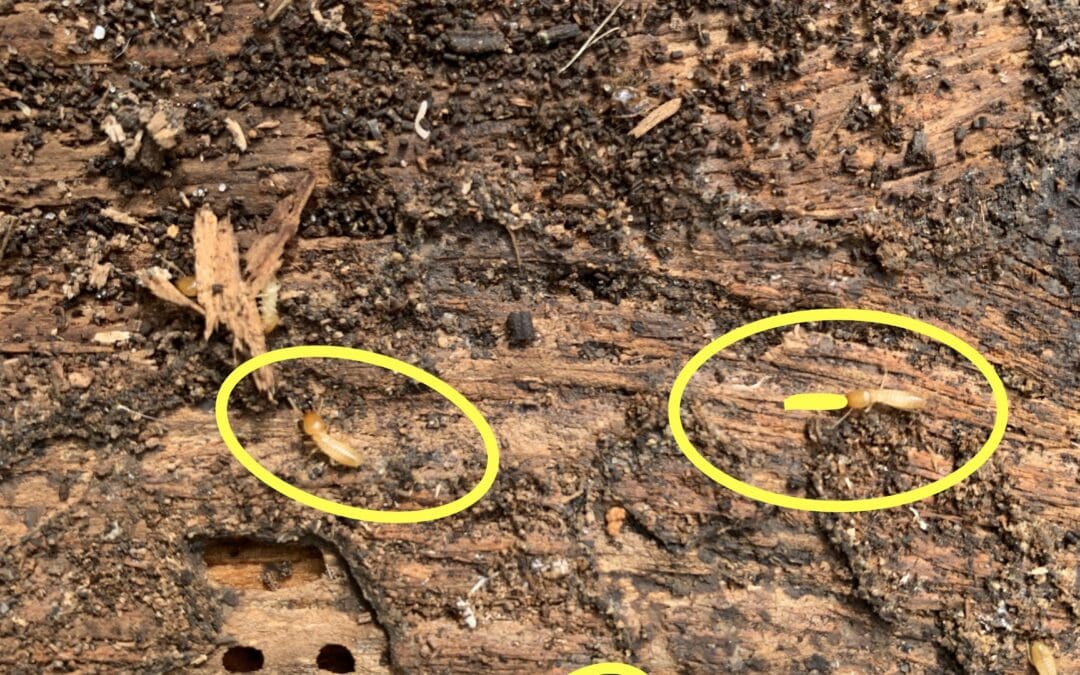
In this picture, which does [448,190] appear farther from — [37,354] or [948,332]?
[948,332]

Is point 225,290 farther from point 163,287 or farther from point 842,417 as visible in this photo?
point 842,417

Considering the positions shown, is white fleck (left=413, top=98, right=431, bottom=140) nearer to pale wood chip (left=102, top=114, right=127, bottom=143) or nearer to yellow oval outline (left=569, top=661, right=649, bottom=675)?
pale wood chip (left=102, top=114, right=127, bottom=143)

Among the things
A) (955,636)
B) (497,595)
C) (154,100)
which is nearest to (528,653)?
(497,595)

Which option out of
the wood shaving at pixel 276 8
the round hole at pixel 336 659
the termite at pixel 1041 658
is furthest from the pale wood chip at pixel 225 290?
the termite at pixel 1041 658

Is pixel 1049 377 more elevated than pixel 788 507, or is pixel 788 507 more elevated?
pixel 1049 377

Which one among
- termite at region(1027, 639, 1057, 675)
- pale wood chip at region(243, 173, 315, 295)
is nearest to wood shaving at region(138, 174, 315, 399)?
pale wood chip at region(243, 173, 315, 295)

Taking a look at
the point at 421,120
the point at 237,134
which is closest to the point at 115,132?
the point at 237,134
